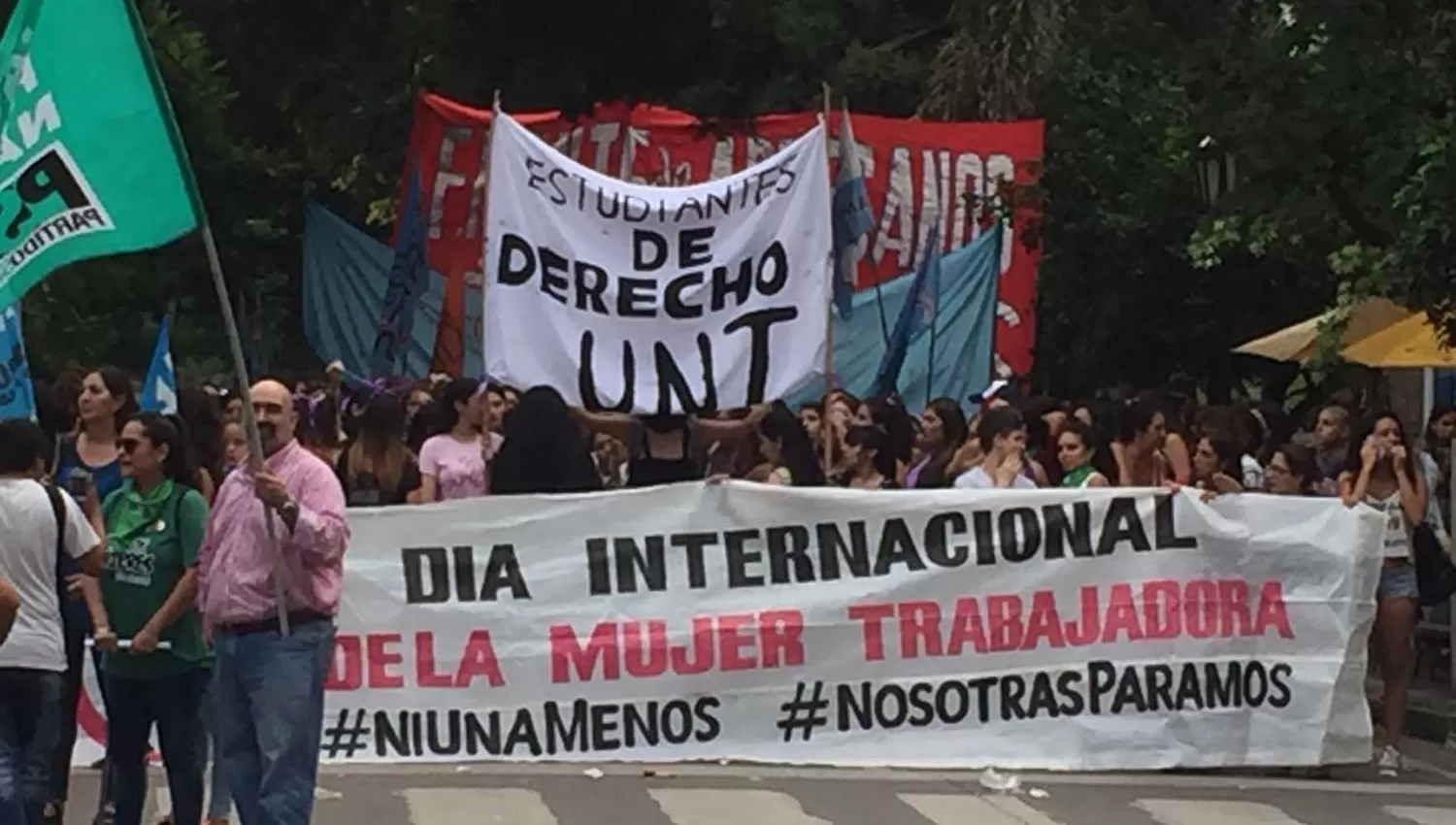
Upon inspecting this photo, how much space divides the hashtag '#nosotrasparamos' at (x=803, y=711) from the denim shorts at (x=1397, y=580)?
9.24ft

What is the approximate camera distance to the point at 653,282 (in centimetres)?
1397

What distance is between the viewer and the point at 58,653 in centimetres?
891

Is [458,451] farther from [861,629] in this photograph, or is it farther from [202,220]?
[202,220]

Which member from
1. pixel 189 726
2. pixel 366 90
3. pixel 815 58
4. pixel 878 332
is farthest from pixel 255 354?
pixel 189 726

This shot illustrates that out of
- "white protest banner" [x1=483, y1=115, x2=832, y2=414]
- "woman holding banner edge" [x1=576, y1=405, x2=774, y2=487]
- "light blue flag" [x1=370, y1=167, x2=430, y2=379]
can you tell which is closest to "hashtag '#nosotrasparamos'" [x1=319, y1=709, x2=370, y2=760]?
"woman holding banner edge" [x1=576, y1=405, x2=774, y2=487]

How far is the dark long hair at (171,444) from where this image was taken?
9609 millimetres

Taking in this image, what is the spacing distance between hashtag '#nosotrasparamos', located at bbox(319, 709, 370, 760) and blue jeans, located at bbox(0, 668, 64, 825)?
11.2 feet

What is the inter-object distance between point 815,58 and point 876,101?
170 inches

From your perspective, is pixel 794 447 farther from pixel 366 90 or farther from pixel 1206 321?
pixel 366 90

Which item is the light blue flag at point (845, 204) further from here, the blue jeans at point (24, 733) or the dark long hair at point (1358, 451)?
the blue jeans at point (24, 733)

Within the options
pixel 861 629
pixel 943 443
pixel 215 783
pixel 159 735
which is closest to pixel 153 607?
pixel 159 735

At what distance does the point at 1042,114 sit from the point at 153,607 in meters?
15.5

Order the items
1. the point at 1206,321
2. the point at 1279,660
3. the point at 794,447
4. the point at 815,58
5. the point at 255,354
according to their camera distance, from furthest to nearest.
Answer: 1. the point at 255,354
2. the point at 815,58
3. the point at 1206,321
4. the point at 794,447
5. the point at 1279,660

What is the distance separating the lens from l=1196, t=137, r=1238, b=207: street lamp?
18.4 metres
